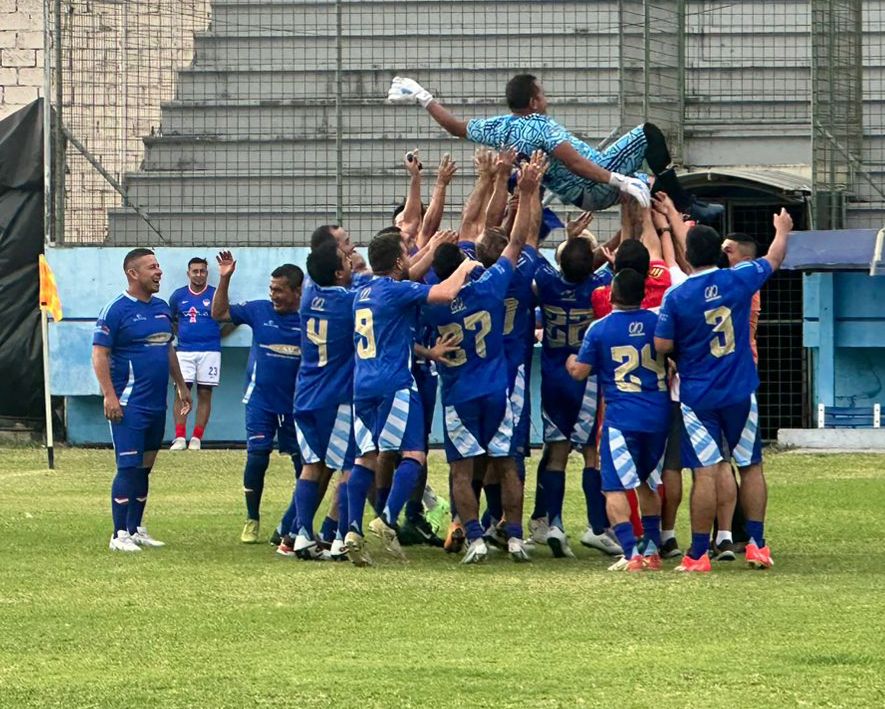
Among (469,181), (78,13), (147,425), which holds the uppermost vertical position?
(78,13)

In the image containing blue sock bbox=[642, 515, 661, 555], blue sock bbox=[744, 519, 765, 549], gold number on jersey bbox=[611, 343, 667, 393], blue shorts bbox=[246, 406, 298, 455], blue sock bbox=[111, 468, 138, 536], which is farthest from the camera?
blue shorts bbox=[246, 406, 298, 455]

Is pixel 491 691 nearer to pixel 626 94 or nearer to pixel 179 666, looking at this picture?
pixel 179 666

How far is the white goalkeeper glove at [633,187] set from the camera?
11367 mm

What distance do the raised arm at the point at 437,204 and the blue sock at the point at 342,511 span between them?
1.94 meters

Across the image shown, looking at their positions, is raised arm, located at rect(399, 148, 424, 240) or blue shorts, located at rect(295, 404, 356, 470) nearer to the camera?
blue shorts, located at rect(295, 404, 356, 470)

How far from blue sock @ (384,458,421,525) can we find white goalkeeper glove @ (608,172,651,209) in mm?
2127

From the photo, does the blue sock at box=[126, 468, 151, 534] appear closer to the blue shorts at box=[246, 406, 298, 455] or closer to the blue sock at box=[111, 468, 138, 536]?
the blue sock at box=[111, 468, 138, 536]

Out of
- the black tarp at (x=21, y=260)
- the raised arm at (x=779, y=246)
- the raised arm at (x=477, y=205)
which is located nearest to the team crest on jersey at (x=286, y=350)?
the raised arm at (x=477, y=205)

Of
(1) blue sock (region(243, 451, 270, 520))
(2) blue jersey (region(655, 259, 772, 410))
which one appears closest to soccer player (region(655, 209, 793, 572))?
(2) blue jersey (region(655, 259, 772, 410))

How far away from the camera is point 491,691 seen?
22.5 ft

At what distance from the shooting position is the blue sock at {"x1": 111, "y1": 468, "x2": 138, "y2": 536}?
12258 mm

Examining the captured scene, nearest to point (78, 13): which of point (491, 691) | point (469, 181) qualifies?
point (469, 181)

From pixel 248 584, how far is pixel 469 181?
42.1 feet

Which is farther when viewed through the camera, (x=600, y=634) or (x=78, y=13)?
(x=78, y=13)
